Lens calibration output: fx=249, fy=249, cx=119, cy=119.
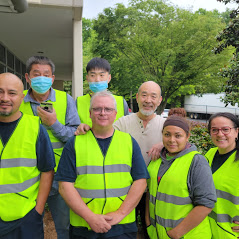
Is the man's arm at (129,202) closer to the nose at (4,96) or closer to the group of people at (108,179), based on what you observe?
the group of people at (108,179)

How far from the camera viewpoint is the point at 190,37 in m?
16.8

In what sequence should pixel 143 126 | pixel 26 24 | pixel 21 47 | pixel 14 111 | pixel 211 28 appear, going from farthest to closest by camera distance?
pixel 211 28 → pixel 21 47 → pixel 26 24 → pixel 143 126 → pixel 14 111

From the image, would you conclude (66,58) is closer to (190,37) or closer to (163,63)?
(163,63)

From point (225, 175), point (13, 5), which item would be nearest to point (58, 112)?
point (225, 175)

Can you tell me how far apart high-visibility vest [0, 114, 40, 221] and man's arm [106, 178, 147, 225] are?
29.8 inches

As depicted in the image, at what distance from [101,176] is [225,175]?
3.76 feet

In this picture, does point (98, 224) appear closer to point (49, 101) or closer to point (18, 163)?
point (18, 163)

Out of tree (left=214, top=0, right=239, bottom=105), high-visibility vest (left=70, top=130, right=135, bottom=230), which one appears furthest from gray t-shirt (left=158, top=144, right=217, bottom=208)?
tree (left=214, top=0, right=239, bottom=105)

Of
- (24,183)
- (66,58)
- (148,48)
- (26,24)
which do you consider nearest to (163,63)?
(148,48)

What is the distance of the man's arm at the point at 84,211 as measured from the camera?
2.05m

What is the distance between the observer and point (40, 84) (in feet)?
9.12

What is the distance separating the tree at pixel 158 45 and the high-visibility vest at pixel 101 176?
49.3ft

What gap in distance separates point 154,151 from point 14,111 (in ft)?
4.53

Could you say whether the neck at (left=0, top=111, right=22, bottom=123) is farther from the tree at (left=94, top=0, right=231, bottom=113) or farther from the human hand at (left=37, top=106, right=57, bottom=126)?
the tree at (left=94, top=0, right=231, bottom=113)
